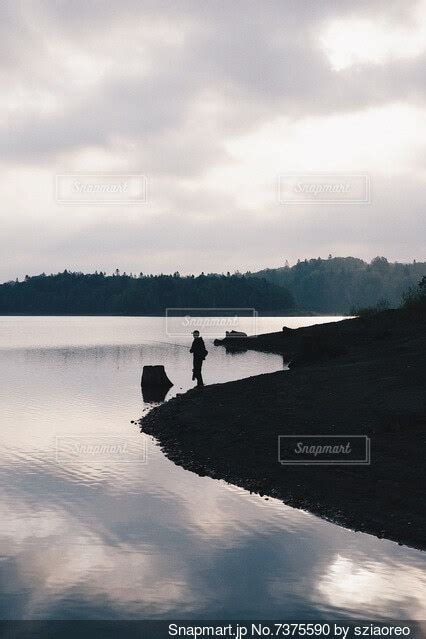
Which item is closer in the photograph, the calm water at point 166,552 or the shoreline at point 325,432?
A: the calm water at point 166,552

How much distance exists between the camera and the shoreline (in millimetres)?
14219

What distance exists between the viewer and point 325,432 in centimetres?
1984

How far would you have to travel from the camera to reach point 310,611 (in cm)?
974

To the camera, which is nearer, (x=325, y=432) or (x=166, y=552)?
(x=166, y=552)

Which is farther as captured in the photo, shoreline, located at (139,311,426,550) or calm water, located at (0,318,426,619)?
shoreline, located at (139,311,426,550)

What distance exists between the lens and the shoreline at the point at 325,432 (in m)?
14.2

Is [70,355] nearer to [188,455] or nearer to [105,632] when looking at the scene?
[188,455]

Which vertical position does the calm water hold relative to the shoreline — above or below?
below

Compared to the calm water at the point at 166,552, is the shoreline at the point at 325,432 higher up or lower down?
higher up

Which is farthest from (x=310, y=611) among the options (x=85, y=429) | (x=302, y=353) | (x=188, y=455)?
(x=302, y=353)

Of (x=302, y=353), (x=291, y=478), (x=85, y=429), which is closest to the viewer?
(x=291, y=478)

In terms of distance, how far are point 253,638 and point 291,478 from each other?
25.3 ft

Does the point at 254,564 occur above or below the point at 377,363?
below

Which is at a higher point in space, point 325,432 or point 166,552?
point 325,432
